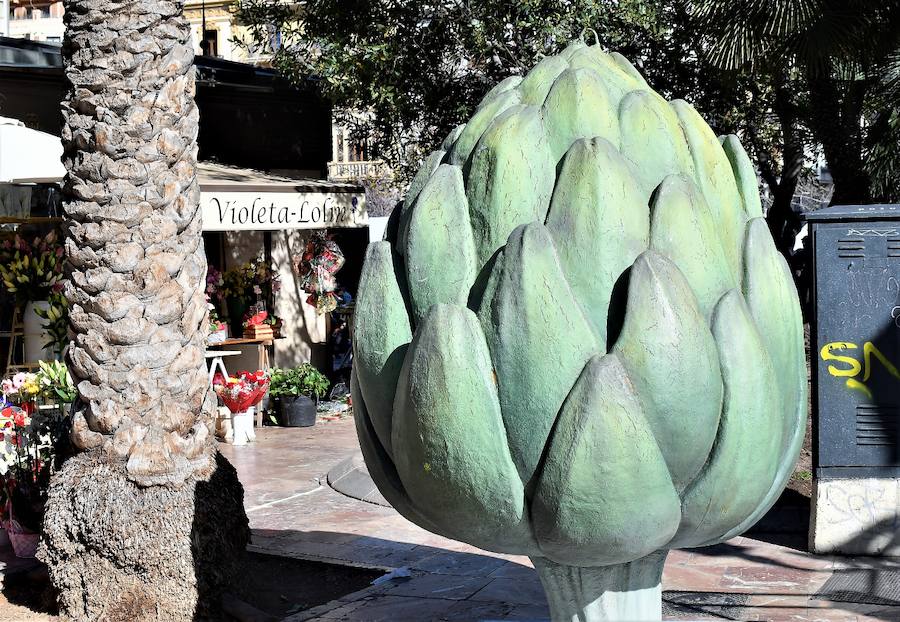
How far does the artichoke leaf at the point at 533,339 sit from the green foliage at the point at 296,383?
10.4m

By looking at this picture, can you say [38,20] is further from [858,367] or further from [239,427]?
[858,367]

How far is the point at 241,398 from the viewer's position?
36.0 feet

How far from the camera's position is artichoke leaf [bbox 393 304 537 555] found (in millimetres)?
2031

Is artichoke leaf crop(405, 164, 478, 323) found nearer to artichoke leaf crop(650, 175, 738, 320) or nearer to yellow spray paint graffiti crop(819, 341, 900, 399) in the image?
artichoke leaf crop(650, 175, 738, 320)

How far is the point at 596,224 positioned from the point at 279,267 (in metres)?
12.1

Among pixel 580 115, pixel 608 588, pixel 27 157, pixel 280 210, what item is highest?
pixel 27 157

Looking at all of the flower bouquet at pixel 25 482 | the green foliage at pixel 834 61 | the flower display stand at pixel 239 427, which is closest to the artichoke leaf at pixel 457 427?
the flower bouquet at pixel 25 482

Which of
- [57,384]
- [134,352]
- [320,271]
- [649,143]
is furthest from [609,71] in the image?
[320,271]

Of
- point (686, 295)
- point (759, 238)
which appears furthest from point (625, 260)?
point (759, 238)

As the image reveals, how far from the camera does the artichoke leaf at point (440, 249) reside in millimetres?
2166

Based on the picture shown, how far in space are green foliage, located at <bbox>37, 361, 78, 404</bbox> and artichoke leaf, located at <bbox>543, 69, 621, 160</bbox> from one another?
5.53 metres

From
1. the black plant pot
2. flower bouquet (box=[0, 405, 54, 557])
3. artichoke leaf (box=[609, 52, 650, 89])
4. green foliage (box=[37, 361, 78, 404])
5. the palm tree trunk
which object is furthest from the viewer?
the black plant pot

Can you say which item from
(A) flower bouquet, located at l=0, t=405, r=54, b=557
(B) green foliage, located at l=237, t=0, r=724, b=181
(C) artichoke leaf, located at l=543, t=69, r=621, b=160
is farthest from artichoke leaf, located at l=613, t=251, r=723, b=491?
(B) green foliage, located at l=237, t=0, r=724, b=181

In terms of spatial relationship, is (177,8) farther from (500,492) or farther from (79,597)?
(500,492)
